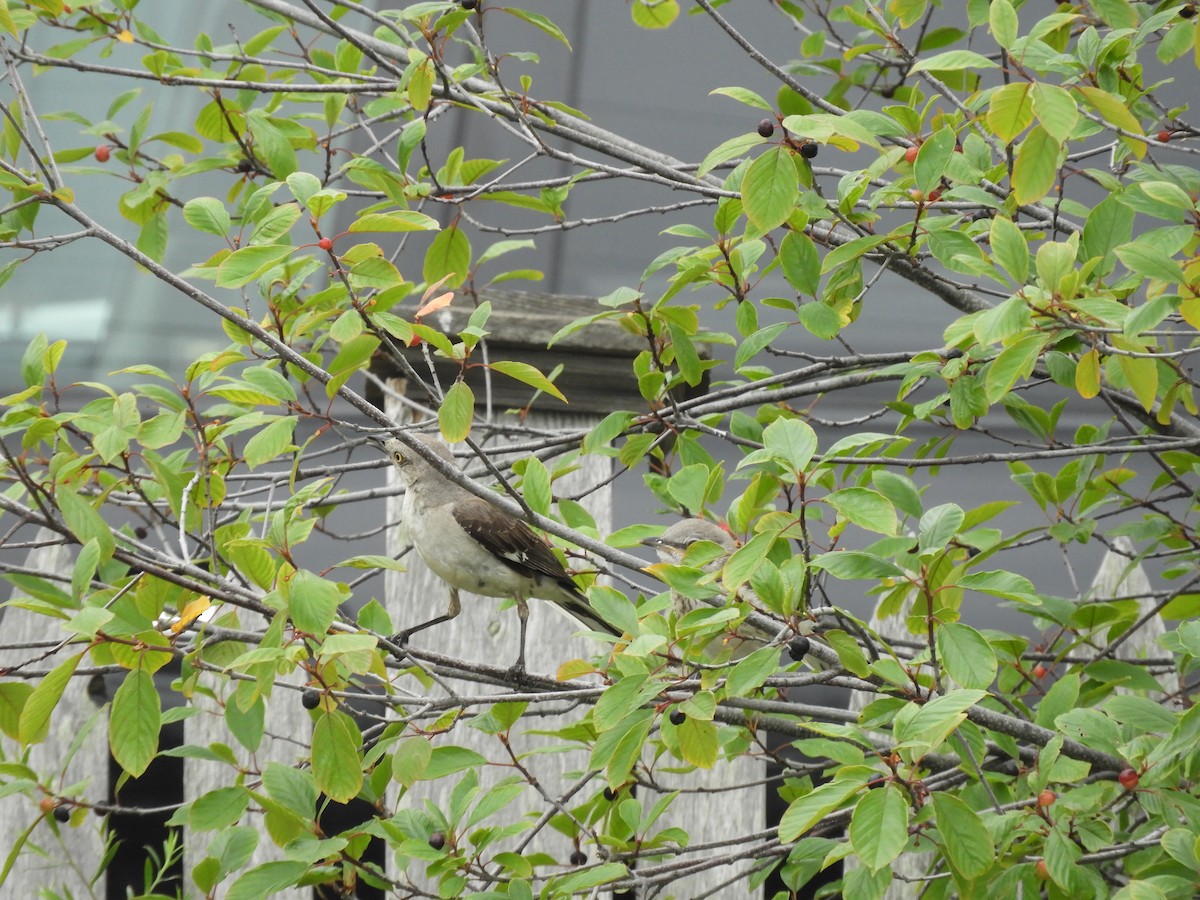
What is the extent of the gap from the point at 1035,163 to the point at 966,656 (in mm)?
766

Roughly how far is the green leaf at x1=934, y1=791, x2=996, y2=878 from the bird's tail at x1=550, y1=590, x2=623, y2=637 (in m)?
1.40

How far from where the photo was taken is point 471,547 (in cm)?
310

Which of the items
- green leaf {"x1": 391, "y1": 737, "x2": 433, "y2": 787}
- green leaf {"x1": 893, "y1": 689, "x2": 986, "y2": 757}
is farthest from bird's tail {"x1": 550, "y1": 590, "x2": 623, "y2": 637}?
green leaf {"x1": 893, "y1": 689, "x2": 986, "y2": 757}

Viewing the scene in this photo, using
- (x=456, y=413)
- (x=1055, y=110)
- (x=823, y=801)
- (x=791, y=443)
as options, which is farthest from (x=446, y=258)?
(x=823, y=801)

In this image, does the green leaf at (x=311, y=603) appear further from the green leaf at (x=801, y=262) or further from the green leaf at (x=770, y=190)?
the green leaf at (x=801, y=262)

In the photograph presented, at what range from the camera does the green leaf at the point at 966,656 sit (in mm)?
1971

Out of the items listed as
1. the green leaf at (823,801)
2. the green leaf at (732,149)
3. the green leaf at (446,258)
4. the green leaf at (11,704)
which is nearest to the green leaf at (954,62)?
the green leaf at (732,149)

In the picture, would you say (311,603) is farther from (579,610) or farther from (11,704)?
(579,610)

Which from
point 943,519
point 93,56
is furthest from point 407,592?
point 93,56

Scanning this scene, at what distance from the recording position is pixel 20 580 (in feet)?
8.05

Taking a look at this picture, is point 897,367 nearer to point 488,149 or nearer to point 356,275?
point 356,275

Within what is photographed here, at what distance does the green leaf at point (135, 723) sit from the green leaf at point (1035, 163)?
154cm

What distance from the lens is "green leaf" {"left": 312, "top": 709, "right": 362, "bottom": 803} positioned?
207 centimetres

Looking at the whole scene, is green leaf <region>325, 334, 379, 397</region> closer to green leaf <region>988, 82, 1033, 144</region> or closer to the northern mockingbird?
the northern mockingbird
